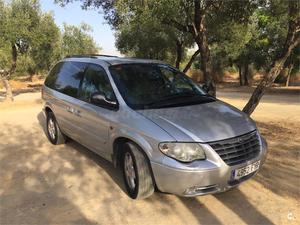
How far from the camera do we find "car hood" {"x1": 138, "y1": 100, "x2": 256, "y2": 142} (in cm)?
445

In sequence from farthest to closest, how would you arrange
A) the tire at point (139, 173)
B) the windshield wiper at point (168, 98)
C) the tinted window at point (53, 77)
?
the tinted window at point (53, 77) → the windshield wiper at point (168, 98) → the tire at point (139, 173)

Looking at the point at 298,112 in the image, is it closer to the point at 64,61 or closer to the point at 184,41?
the point at 64,61

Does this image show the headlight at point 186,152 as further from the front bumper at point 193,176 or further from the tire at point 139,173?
the tire at point 139,173

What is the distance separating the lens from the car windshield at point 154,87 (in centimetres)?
532

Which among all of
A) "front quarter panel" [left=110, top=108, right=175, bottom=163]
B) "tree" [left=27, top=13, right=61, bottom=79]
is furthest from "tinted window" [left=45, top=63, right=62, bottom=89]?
"tree" [left=27, top=13, right=61, bottom=79]

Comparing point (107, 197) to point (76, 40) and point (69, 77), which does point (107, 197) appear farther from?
point (76, 40)

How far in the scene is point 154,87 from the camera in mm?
5691

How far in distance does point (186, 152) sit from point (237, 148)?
2.26ft

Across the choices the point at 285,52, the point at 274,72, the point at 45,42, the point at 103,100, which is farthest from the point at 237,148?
the point at 45,42

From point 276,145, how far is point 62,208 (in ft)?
15.3

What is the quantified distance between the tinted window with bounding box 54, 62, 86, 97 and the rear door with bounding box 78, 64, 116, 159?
0.83 feet

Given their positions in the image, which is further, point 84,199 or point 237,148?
point 84,199

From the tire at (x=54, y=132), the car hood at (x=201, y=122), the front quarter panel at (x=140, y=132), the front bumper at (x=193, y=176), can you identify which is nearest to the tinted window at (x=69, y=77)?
the tire at (x=54, y=132)

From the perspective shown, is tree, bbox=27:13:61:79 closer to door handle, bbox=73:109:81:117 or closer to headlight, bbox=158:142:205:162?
door handle, bbox=73:109:81:117
